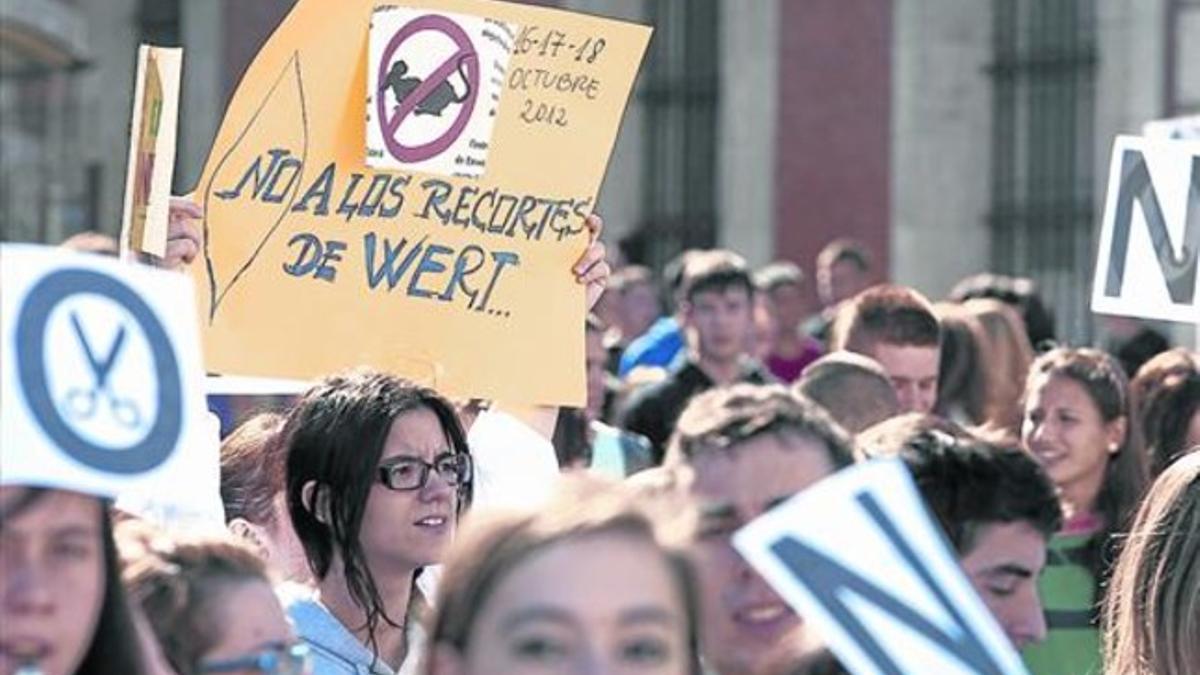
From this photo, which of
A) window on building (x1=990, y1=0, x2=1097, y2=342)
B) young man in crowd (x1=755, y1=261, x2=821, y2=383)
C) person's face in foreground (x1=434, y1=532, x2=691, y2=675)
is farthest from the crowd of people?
window on building (x1=990, y1=0, x2=1097, y2=342)

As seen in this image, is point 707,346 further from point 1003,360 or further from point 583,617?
point 583,617

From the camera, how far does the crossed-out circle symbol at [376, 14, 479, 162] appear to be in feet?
23.6

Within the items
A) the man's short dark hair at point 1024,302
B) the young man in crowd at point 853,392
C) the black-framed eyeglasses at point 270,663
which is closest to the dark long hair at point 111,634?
the black-framed eyeglasses at point 270,663

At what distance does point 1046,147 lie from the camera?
20.7 meters

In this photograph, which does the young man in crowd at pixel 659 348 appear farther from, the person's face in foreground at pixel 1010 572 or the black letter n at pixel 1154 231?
the person's face in foreground at pixel 1010 572

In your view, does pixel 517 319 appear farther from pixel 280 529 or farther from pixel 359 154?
pixel 280 529

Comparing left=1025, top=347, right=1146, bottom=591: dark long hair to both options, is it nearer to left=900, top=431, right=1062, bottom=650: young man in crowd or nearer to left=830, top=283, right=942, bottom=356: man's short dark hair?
left=830, top=283, right=942, bottom=356: man's short dark hair

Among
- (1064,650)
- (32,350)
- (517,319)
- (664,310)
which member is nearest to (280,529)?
(517,319)

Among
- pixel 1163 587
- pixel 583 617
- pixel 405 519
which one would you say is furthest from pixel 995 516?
pixel 583 617

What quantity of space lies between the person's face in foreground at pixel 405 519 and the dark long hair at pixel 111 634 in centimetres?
174

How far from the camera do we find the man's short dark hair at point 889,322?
9.26m

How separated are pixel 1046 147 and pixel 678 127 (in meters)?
2.58

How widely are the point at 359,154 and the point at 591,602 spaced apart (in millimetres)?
3489

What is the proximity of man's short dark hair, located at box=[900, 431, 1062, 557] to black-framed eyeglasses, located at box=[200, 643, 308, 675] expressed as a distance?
1.37m
